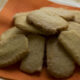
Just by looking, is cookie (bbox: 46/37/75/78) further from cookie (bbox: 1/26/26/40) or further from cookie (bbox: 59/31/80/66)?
cookie (bbox: 1/26/26/40)

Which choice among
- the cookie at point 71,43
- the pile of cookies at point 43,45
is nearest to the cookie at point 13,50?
the pile of cookies at point 43,45

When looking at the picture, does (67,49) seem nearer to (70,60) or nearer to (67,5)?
(70,60)

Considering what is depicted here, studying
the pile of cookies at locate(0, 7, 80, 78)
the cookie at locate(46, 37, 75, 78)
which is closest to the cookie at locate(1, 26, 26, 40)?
the pile of cookies at locate(0, 7, 80, 78)

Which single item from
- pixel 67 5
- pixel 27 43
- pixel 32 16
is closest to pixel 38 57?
pixel 27 43

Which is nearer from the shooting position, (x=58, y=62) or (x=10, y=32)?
(x=58, y=62)

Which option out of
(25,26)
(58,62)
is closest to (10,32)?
(25,26)

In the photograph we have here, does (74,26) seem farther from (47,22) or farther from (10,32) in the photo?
(10,32)

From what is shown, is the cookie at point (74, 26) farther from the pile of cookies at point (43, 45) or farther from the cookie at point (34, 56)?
the cookie at point (34, 56)
